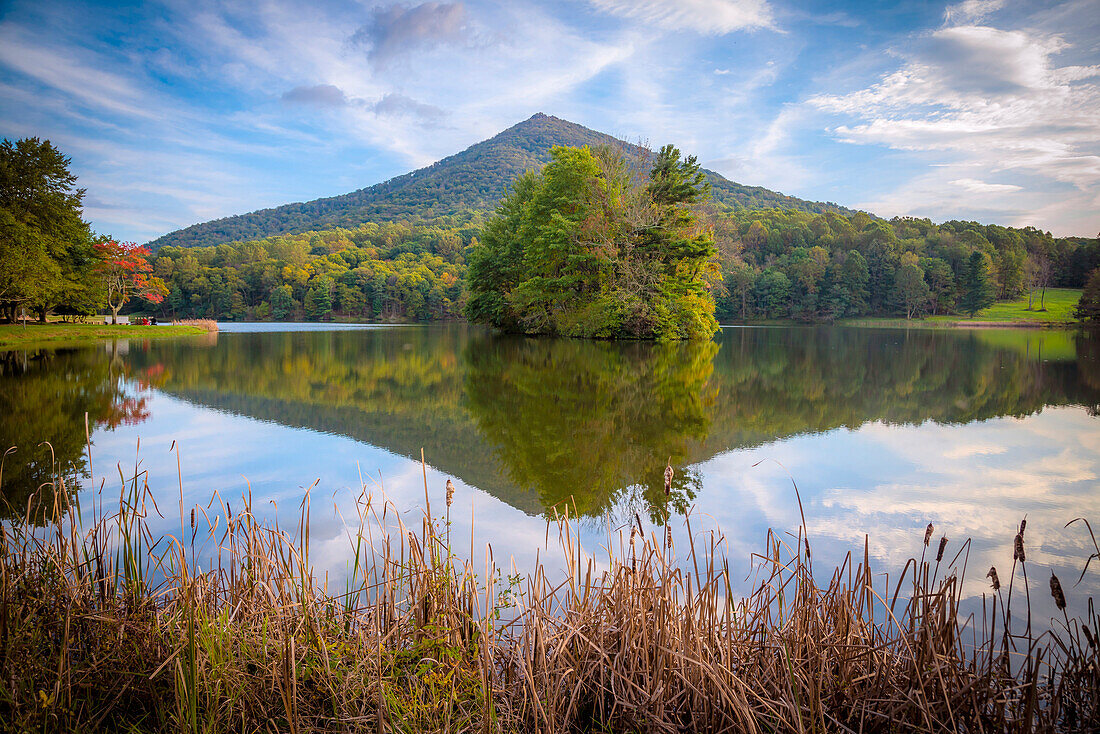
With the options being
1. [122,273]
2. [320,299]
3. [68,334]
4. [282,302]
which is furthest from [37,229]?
[282,302]

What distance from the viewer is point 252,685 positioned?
2.32m

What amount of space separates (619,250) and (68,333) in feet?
108

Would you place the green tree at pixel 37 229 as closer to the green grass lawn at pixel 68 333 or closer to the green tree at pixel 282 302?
the green grass lawn at pixel 68 333

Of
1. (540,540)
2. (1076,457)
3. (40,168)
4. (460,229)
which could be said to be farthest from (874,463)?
(460,229)

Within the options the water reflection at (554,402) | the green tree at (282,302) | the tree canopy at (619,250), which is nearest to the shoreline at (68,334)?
the water reflection at (554,402)

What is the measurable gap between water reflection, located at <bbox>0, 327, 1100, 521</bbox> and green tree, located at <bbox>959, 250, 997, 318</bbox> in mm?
57280

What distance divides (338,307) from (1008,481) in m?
91.7

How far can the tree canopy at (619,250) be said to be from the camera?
30344 millimetres

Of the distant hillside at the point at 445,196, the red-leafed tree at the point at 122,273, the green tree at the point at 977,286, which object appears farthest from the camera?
the distant hillside at the point at 445,196

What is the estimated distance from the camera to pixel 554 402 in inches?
423

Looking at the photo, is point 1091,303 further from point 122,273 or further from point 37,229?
point 122,273

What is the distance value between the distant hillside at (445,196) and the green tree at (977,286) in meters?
50.0

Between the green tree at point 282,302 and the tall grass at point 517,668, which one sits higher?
the green tree at point 282,302

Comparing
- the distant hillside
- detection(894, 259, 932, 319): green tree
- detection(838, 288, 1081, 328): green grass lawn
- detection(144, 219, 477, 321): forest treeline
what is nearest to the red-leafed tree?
detection(144, 219, 477, 321): forest treeline
